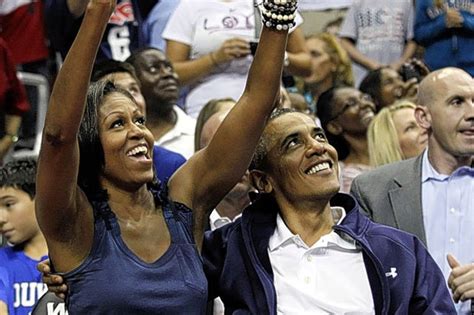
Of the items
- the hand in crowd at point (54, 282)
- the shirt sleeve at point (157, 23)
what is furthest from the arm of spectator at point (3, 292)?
the shirt sleeve at point (157, 23)

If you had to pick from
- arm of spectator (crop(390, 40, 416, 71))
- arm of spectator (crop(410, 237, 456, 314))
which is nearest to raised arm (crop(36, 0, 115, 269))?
arm of spectator (crop(410, 237, 456, 314))

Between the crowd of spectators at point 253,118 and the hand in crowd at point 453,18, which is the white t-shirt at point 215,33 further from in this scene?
the hand in crowd at point 453,18

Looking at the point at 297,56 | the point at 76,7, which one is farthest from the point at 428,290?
the point at 297,56

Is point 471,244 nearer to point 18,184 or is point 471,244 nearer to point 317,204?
point 317,204

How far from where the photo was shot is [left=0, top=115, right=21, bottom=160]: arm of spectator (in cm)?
690

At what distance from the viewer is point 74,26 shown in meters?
6.67

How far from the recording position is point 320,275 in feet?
13.1

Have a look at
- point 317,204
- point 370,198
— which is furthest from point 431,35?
point 317,204

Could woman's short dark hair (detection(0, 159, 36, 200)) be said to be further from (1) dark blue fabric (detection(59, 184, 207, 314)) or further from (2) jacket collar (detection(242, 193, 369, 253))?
(1) dark blue fabric (detection(59, 184, 207, 314))

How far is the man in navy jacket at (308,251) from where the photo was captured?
3.94 m

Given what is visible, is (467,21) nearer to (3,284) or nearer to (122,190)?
(3,284)

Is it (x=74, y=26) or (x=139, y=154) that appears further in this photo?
(x=74, y=26)

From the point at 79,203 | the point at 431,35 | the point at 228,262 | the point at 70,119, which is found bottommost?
the point at 431,35

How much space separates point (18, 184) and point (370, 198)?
1525mm
